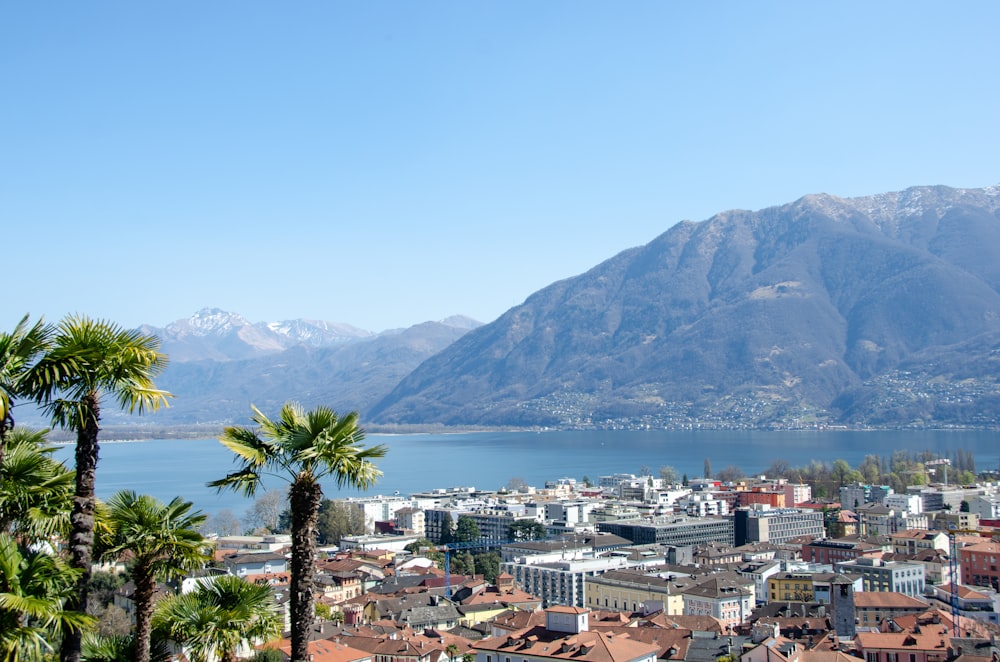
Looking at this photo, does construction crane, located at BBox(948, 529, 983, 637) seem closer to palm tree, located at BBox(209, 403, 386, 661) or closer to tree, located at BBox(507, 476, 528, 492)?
palm tree, located at BBox(209, 403, 386, 661)

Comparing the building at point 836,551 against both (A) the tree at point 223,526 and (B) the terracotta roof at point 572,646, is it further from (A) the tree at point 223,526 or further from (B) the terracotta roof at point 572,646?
(A) the tree at point 223,526

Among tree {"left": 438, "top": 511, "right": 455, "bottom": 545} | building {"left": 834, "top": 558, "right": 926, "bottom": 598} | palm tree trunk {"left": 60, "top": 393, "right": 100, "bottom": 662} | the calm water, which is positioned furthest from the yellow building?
the calm water

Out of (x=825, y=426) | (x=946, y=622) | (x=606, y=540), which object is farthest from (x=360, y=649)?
(x=825, y=426)

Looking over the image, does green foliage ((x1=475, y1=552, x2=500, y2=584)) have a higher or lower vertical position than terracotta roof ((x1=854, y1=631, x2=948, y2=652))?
lower

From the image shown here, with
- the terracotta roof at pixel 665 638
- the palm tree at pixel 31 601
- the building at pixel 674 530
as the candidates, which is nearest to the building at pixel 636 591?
the terracotta roof at pixel 665 638

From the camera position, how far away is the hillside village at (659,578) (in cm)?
2494

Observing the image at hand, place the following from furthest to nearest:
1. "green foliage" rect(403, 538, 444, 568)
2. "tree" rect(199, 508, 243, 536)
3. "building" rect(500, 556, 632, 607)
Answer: "tree" rect(199, 508, 243, 536)
"green foliage" rect(403, 538, 444, 568)
"building" rect(500, 556, 632, 607)

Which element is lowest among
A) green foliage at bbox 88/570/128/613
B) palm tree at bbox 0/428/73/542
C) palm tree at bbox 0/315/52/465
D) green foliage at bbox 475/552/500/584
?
green foliage at bbox 475/552/500/584

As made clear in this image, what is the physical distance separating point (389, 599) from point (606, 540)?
1977 cm

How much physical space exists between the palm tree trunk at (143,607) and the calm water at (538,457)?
71156 mm

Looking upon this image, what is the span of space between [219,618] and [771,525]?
186ft

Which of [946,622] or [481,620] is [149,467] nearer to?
[481,620]

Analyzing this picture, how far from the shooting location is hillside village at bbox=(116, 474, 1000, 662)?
81.8 feet

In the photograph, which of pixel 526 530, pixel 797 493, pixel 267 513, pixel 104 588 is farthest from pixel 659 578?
pixel 797 493
